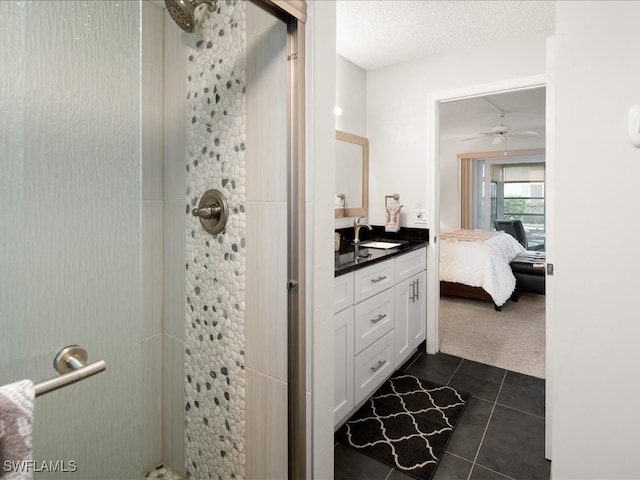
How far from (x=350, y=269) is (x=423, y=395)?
3.55 ft

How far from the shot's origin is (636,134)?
99 centimetres

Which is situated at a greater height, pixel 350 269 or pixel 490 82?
pixel 490 82

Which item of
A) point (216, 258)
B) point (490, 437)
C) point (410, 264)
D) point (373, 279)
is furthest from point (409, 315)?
point (216, 258)

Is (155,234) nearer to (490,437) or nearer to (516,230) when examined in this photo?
(490,437)

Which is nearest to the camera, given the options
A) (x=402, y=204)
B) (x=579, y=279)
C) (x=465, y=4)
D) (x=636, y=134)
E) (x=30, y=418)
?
(x=30, y=418)

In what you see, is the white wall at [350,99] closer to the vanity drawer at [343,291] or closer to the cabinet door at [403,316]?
the cabinet door at [403,316]

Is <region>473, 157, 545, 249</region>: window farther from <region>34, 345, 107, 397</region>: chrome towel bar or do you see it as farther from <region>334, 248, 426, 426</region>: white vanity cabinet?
<region>34, 345, 107, 397</region>: chrome towel bar

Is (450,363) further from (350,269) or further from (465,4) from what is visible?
(465,4)

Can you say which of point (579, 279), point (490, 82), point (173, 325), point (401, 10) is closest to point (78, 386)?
point (173, 325)

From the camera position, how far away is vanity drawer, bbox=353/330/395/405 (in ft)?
6.75

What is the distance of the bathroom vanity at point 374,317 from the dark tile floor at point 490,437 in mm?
264

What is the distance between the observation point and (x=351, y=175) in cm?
315

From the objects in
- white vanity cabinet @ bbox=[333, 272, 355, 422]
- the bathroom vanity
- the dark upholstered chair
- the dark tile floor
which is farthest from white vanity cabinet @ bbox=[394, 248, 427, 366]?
the dark upholstered chair

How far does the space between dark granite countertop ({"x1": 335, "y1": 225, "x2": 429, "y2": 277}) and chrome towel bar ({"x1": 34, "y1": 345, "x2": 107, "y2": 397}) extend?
1267 mm
